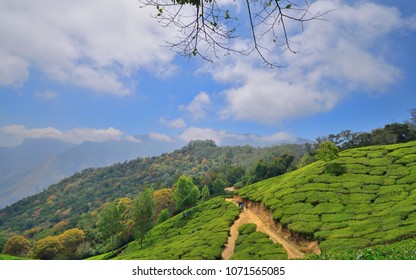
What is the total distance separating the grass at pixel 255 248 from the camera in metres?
16.6

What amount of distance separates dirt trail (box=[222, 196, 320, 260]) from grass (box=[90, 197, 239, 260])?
2.02ft

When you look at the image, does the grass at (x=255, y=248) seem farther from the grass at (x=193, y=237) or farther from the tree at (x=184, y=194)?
the tree at (x=184, y=194)

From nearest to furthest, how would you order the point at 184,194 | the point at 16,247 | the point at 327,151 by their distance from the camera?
the point at 327,151, the point at 184,194, the point at 16,247

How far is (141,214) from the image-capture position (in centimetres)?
3684

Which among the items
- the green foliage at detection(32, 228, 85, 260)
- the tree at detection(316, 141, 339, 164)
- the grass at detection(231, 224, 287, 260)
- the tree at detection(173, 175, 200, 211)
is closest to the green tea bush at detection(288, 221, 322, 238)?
the grass at detection(231, 224, 287, 260)

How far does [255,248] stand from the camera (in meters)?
18.3

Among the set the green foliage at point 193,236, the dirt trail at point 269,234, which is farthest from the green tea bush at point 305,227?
the green foliage at point 193,236

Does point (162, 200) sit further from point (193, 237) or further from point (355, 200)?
point (355, 200)

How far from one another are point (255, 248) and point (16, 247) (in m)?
49.1

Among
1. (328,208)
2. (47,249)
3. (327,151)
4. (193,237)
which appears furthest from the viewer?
(47,249)

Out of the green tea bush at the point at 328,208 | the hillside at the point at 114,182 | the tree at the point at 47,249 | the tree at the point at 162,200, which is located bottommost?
the tree at the point at 47,249

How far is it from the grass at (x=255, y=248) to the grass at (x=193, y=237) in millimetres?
1505

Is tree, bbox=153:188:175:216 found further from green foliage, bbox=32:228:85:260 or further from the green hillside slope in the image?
the green hillside slope

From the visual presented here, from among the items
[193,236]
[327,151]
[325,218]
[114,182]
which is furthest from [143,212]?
[114,182]
